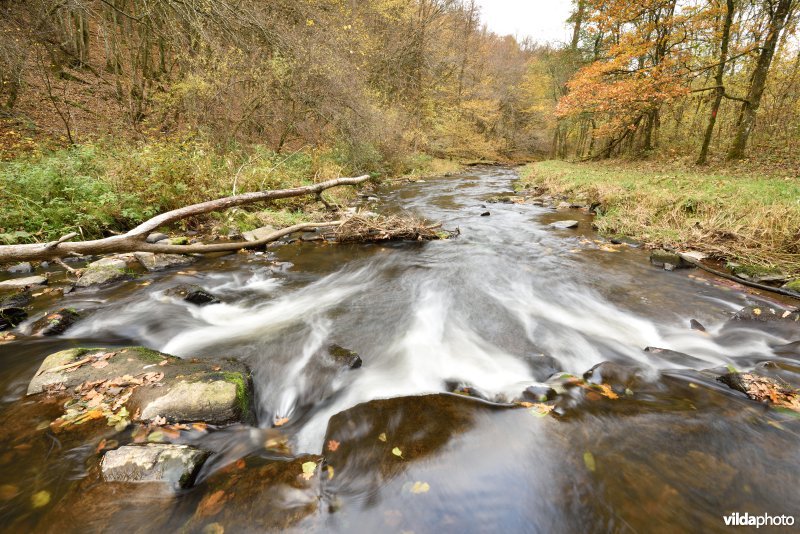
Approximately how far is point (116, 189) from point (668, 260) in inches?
426

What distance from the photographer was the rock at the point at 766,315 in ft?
13.8

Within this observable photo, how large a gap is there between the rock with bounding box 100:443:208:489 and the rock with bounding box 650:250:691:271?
23.8 feet

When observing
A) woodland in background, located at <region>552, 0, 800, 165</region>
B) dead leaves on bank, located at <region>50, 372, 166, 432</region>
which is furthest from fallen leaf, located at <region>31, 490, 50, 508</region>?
woodland in background, located at <region>552, 0, 800, 165</region>

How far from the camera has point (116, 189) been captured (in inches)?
287

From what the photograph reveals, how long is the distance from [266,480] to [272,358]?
1902 mm

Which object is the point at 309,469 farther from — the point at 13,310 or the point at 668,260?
the point at 668,260

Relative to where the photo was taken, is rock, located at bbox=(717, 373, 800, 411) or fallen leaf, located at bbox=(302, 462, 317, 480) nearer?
fallen leaf, located at bbox=(302, 462, 317, 480)

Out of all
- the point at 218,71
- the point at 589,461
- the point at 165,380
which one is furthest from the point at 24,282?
the point at 218,71

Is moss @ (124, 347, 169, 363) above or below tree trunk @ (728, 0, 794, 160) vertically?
below

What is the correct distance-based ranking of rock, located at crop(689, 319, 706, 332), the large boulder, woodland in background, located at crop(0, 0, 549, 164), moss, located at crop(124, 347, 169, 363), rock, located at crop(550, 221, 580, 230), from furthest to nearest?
woodland in background, located at crop(0, 0, 549, 164)
rock, located at crop(550, 221, 580, 230)
the large boulder
rock, located at crop(689, 319, 706, 332)
moss, located at crop(124, 347, 169, 363)

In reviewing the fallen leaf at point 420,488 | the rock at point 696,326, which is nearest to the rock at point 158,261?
the fallen leaf at point 420,488

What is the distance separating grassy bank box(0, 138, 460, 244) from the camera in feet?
20.3

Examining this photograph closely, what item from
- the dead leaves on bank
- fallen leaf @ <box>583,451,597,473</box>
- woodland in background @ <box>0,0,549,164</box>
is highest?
woodland in background @ <box>0,0,549,164</box>

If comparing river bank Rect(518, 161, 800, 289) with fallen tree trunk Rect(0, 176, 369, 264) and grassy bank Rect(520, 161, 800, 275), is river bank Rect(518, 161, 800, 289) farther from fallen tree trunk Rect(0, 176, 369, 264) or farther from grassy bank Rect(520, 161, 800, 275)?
fallen tree trunk Rect(0, 176, 369, 264)
